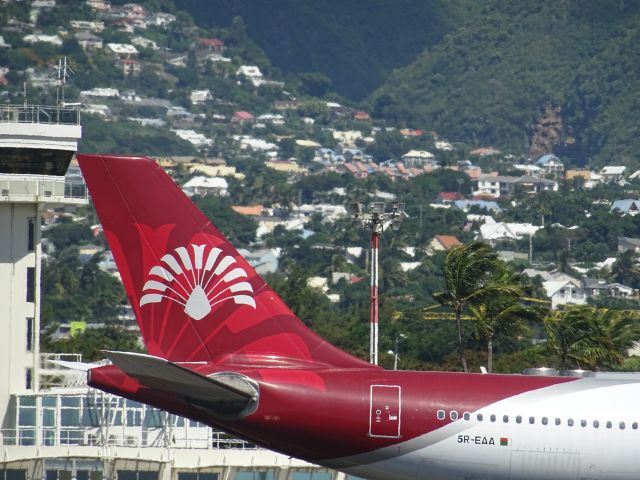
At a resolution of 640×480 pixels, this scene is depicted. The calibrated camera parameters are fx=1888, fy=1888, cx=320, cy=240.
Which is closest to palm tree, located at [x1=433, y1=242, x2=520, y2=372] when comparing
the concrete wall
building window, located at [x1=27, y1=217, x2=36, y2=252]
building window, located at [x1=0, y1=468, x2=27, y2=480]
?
building window, located at [x1=27, y1=217, x2=36, y2=252]

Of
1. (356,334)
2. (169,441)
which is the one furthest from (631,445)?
(356,334)

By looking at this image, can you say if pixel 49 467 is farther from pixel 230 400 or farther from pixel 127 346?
pixel 127 346

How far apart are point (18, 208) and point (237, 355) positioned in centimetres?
1687

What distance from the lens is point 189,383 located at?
40344 mm

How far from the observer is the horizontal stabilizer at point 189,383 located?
3887 centimetres

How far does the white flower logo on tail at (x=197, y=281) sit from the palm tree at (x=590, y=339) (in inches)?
1604

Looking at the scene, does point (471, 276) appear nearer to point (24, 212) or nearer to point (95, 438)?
point (24, 212)

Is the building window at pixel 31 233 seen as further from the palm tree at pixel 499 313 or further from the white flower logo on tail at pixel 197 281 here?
the palm tree at pixel 499 313

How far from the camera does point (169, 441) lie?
55.8m

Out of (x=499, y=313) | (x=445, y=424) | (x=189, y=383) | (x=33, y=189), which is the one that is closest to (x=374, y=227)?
(x=33, y=189)

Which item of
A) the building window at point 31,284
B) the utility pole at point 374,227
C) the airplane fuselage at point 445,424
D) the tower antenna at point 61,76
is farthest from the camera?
the tower antenna at point 61,76

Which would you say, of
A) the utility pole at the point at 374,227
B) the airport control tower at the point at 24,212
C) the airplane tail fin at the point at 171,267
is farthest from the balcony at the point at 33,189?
the airplane tail fin at the point at 171,267

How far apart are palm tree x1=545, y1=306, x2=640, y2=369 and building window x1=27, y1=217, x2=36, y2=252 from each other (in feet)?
102

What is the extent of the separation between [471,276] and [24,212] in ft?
102
